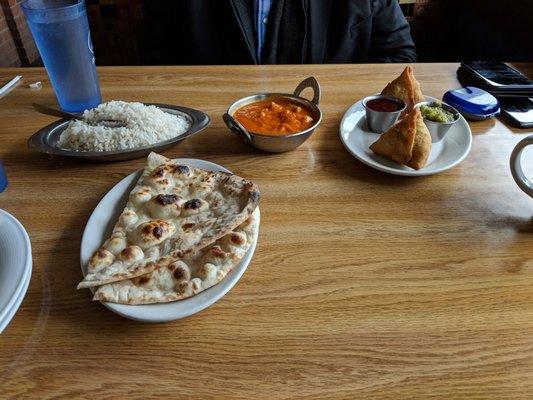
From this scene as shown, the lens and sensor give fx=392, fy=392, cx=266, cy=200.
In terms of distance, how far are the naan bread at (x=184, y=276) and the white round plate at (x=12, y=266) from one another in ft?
0.52

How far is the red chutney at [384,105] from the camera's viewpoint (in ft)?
4.29

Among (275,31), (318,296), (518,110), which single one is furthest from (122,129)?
(518,110)

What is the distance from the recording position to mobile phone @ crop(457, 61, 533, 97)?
1.49 m

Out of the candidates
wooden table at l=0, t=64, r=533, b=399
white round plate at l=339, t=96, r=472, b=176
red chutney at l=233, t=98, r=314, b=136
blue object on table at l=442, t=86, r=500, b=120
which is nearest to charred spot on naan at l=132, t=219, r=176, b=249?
wooden table at l=0, t=64, r=533, b=399

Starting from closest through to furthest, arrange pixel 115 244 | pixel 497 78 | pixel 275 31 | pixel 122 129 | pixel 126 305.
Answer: pixel 126 305
pixel 115 244
pixel 122 129
pixel 497 78
pixel 275 31

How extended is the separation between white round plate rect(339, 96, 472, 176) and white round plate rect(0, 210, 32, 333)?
34.9 inches

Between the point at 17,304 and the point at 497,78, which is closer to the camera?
the point at 17,304

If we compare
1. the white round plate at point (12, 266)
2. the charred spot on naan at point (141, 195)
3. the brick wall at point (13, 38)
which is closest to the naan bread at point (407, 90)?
the charred spot on naan at point (141, 195)

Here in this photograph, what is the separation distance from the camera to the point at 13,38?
3287mm

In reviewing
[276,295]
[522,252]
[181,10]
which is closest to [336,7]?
[181,10]

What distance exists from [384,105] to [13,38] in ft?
11.0

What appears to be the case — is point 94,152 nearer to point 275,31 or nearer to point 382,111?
point 382,111

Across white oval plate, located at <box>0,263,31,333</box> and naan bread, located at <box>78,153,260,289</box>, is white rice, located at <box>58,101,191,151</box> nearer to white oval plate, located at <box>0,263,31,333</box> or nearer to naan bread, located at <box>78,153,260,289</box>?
naan bread, located at <box>78,153,260,289</box>

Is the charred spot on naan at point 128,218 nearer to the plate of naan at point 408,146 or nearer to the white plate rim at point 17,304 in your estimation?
the white plate rim at point 17,304
